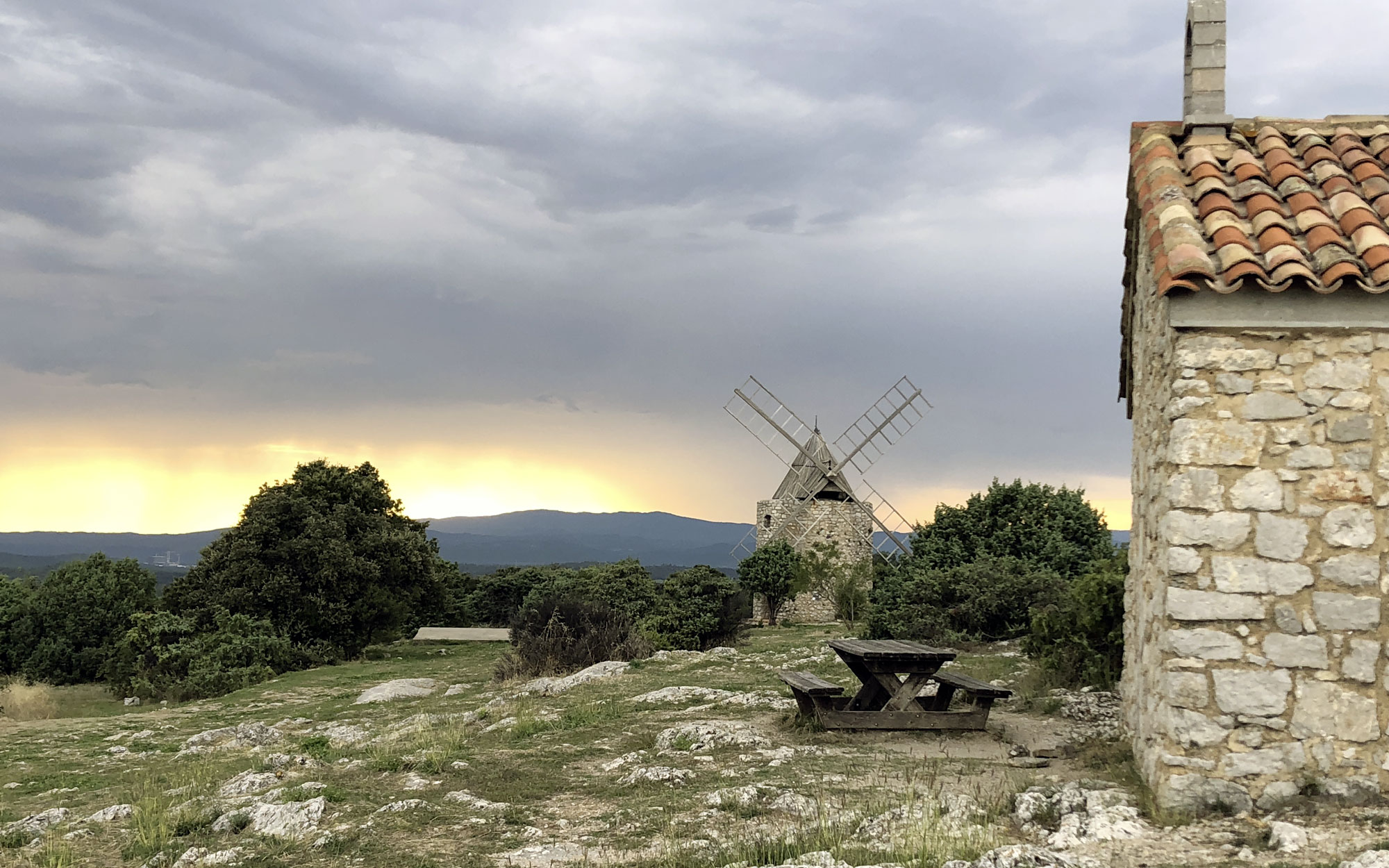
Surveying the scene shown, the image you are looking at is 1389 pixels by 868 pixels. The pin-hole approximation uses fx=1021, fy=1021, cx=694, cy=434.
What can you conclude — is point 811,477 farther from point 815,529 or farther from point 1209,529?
point 1209,529

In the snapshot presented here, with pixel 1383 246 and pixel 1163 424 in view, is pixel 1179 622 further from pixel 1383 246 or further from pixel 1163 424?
pixel 1383 246

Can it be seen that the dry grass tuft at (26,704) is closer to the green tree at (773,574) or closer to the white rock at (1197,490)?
the white rock at (1197,490)

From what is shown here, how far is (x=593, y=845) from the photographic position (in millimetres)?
6312

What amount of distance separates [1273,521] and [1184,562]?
0.61 metres

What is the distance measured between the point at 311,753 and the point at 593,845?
5.65 meters

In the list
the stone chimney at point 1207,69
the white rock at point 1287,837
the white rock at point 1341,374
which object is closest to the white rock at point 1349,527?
the white rock at point 1341,374

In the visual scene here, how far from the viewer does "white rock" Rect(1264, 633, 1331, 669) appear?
639cm

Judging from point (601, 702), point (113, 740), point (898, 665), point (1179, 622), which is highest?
point (1179, 622)

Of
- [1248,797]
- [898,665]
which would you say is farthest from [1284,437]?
[898,665]

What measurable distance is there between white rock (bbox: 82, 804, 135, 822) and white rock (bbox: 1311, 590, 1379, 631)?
8.65m

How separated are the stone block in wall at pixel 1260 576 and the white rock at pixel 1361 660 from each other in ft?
1.63

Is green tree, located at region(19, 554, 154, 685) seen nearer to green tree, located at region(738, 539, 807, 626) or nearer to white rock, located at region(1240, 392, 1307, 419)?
green tree, located at region(738, 539, 807, 626)

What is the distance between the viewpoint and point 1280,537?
648 cm

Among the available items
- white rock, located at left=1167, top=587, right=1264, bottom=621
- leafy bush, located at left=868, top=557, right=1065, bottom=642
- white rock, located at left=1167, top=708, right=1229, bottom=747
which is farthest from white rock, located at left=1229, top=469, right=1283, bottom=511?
leafy bush, located at left=868, top=557, right=1065, bottom=642
